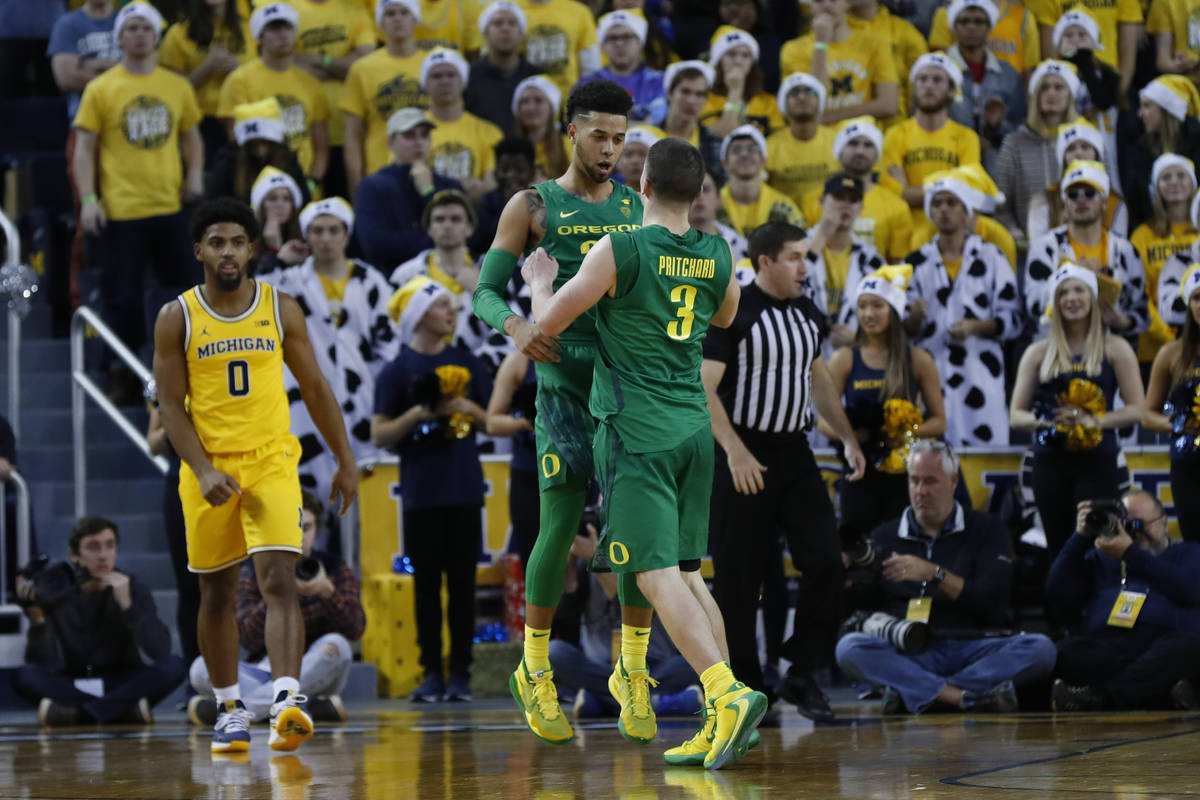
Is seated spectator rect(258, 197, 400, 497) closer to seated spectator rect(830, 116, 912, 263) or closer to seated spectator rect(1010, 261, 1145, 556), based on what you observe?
seated spectator rect(830, 116, 912, 263)

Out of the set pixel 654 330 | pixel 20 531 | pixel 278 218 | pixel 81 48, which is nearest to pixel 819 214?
pixel 278 218

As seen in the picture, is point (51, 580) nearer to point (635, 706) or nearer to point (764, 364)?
point (764, 364)

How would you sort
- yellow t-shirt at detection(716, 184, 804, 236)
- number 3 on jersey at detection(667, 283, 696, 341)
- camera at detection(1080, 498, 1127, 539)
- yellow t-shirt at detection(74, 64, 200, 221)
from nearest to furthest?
number 3 on jersey at detection(667, 283, 696, 341) < camera at detection(1080, 498, 1127, 539) < yellow t-shirt at detection(716, 184, 804, 236) < yellow t-shirt at detection(74, 64, 200, 221)

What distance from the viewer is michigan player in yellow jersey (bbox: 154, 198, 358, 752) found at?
7.80 metres

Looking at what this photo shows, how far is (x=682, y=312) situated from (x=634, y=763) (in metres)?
1.61

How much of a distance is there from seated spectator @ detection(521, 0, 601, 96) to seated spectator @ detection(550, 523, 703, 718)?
16.9 ft

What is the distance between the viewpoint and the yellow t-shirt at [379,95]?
13812mm

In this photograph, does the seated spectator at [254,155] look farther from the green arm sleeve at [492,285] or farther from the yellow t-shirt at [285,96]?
the green arm sleeve at [492,285]

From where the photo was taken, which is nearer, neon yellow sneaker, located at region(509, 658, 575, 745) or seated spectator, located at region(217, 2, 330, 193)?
neon yellow sneaker, located at region(509, 658, 575, 745)

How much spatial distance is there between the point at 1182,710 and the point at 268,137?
714cm

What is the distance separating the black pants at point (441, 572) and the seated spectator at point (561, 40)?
15.8 ft

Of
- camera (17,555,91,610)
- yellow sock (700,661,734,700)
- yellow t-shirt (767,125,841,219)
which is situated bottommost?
yellow sock (700,661,734,700)

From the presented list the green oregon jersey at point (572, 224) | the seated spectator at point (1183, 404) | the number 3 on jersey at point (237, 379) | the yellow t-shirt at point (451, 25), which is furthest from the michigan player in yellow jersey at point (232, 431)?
the yellow t-shirt at point (451, 25)

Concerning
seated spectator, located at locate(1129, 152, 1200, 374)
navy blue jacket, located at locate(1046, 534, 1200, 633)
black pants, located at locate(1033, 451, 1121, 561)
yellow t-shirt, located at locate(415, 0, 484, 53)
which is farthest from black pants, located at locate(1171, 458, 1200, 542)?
yellow t-shirt, located at locate(415, 0, 484, 53)
